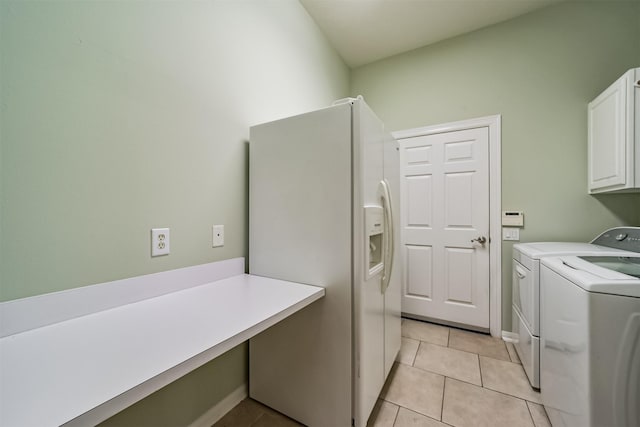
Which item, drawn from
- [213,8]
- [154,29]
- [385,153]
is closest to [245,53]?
[213,8]

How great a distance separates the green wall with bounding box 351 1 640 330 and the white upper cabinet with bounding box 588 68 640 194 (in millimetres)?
158

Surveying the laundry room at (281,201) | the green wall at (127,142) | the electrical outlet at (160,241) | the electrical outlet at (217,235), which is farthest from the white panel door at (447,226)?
the electrical outlet at (160,241)

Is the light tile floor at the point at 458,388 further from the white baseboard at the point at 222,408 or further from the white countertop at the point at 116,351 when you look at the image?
the white countertop at the point at 116,351

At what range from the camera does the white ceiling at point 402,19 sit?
2.15 m

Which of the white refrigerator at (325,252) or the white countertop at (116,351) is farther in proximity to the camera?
the white refrigerator at (325,252)

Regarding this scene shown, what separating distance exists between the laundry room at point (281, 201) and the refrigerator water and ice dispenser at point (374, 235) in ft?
0.05

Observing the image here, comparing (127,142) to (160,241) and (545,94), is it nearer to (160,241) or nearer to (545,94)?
(160,241)

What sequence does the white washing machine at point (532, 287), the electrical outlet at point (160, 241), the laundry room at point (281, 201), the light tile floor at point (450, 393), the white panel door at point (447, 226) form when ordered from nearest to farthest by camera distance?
the laundry room at point (281, 201) → the electrical outlet at point (160, 241) → the light tile floor at point (450, 393) → the white washing machine at point (532, 287) → the white panel door at point (447, 226)

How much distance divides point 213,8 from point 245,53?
277 mm

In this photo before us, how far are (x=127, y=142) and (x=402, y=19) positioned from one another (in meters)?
2.56

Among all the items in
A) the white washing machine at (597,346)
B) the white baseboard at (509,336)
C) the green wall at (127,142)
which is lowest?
the white baseboard at (509,336)

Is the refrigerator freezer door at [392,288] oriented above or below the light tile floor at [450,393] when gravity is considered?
above

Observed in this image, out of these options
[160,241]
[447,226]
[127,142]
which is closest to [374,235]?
[160,241]

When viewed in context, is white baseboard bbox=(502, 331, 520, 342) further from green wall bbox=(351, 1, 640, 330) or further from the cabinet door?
the cabinet door
